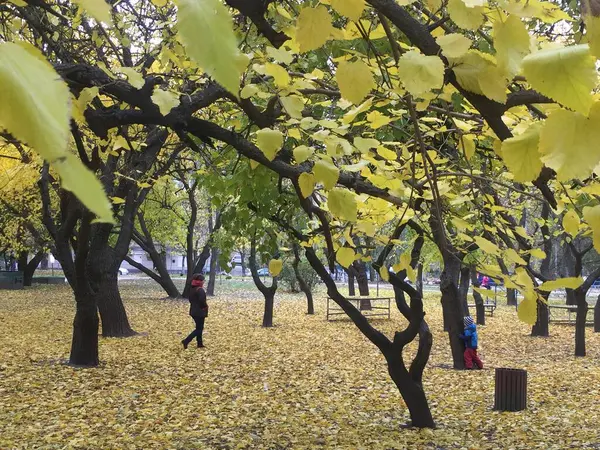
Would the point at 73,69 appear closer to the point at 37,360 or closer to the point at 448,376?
the point at 37,360

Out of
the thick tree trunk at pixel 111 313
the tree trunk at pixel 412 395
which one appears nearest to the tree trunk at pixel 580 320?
the tree trunk at pixel 412 395

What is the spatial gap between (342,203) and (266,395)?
755 cm

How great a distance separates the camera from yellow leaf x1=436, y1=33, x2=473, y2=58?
122cm

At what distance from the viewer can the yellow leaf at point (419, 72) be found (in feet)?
3.57

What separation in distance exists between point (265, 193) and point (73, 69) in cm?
229

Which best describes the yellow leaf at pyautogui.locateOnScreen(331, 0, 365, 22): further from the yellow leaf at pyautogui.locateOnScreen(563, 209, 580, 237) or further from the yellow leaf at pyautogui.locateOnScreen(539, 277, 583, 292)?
the yellow leaf at pyautogui.locateOnScreen(563, 209, 580, 237)

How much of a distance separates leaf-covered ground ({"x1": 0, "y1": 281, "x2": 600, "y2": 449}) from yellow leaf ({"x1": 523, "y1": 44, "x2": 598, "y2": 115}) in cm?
611

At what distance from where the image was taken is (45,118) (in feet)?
1.13

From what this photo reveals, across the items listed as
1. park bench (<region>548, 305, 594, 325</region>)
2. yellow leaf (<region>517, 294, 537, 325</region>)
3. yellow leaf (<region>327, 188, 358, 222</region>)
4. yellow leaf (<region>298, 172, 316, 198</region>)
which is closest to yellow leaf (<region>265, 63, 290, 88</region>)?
yellow leaf (<region>298, 172, 316, 198</region>)

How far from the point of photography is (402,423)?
24.5ft

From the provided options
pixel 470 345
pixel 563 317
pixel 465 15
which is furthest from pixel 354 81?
pixel 563 317

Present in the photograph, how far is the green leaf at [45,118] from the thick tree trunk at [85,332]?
413 inches

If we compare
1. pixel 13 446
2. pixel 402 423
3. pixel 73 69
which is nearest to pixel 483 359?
pixel 402 423

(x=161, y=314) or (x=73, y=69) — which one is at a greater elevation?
(x=73, y=69)
